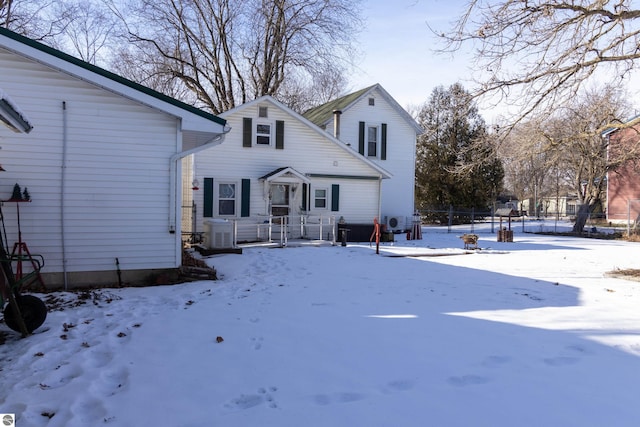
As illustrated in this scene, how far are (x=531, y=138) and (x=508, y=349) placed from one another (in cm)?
814

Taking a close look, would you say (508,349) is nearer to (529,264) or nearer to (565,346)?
(565,346)

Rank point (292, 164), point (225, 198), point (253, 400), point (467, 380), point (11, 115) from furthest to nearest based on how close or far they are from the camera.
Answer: point (292, 164) → point (225, 198) → point (11, 115) → point (467, 380) → point (253, 400)

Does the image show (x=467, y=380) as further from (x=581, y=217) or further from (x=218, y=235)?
(x=581, y=217)

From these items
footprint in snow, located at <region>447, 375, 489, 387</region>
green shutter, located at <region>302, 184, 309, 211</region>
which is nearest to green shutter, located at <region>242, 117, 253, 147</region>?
green shutter, located at <region>302, 184, 309, 211</region>

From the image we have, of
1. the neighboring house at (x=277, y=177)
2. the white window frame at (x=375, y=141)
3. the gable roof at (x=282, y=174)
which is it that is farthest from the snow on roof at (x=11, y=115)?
the white window frame at (x=375, y=141)

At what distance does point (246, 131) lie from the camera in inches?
621

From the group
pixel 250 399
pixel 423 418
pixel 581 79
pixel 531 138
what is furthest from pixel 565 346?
pixel 531 138

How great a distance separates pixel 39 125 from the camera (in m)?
7.50

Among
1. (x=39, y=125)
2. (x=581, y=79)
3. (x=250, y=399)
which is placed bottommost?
(x=250, y=399)

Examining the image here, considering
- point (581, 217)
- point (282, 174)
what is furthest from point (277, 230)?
point (581, 217)

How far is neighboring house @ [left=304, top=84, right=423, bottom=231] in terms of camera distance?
21.5m

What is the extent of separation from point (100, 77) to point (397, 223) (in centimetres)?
1642

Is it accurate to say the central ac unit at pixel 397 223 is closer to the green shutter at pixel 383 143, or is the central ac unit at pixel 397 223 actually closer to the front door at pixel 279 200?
the green shutter at pixel 383 143

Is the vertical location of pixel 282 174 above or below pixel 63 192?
above
